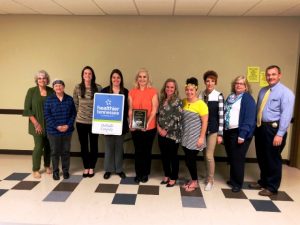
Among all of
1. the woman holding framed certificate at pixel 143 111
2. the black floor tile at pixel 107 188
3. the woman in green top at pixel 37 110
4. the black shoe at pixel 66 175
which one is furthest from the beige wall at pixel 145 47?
the black floor tile at pixel 107 188

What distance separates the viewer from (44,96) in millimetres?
3361

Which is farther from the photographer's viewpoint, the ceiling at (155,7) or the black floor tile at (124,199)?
the ceiling at (155,7)

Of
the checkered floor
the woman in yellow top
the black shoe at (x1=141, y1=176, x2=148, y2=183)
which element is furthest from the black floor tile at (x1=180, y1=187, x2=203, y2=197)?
the black shoe at (x1=141, y1=176, x2=148, y2=183)

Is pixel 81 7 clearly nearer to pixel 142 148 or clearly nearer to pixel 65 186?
pixel 142 148

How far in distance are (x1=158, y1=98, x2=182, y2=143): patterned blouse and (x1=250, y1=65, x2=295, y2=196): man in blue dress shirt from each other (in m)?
0.90

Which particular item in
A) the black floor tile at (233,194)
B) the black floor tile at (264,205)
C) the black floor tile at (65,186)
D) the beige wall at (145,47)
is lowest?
the black floor tile at (65,186)

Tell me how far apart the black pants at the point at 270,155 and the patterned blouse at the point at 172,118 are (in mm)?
928

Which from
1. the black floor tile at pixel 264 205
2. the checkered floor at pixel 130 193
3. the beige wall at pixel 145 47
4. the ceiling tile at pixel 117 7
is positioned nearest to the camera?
the black floor tile at pixel 264 205

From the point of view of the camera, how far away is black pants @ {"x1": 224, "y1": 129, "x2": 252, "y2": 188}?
299 cm

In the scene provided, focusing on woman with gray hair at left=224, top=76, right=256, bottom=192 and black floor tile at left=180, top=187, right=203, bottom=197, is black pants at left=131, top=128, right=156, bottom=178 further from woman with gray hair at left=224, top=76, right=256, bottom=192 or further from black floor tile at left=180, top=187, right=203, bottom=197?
woman with gray hair at left=224, top=76, right=256, bottom=192

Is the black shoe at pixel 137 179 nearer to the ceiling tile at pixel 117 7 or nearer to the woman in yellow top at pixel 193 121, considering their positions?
the woman in yellow top at pixel 193 121

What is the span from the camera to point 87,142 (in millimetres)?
3424

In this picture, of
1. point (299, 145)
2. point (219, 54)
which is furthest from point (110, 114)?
point (299, 145)

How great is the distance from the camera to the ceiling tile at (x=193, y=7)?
3.25 m
